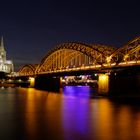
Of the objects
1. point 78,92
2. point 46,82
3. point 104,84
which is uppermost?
point 46,82

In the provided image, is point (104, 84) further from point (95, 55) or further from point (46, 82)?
point (46, 82)

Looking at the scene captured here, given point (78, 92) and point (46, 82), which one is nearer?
point (78, 92)

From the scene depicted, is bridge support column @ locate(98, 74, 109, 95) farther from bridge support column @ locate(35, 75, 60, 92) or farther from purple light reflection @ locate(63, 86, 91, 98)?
bridge support column @ locate(35, 75, 60, 92)

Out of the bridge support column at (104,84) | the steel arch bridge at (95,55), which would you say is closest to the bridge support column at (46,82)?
the steel arch bridge at (95,55)

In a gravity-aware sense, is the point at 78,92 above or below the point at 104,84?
below

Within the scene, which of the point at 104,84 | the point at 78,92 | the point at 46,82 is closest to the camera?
the point at 104,84

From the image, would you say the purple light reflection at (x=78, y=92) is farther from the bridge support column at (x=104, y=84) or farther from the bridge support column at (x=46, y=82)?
the bridge support column at (x=46, y=82)

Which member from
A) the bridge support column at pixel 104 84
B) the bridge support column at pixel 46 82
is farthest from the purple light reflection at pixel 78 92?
the bridge support column at pixel 46 82

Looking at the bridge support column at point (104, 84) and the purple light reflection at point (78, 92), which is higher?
the bridge support column at point (104, 84)

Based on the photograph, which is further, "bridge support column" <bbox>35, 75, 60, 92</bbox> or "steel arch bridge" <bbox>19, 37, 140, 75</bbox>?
"bridge support column" <bbox>35, 75, 60, 92</bbox>

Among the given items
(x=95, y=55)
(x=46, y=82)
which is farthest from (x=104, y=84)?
(x=46, y=82)

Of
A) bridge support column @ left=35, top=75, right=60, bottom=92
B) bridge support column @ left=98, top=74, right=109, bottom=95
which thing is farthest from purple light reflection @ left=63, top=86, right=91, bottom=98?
bridge support column @ left=35, top=75, right=60, bottom=92

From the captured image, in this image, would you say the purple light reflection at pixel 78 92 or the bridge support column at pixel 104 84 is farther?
the purple light reflection at pixel 78 92

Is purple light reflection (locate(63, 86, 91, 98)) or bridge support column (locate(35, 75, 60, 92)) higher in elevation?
bridge support column (locate(35, 75, 60, 92))
